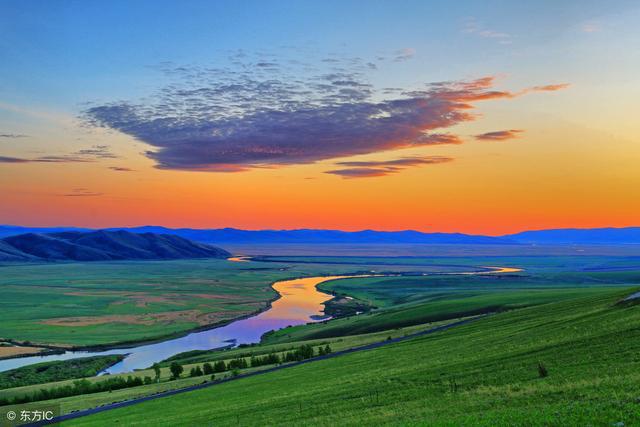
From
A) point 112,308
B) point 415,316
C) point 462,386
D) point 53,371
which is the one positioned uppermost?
point 462,386

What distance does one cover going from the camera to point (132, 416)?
37.8 m

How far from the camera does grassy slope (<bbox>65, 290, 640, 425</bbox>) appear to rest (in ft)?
65.8

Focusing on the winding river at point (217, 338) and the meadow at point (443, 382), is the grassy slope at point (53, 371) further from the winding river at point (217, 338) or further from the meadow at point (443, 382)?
the meadow at point (443, 382)

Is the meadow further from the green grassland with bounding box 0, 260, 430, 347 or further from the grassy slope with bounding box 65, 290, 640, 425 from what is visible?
the green grassland with bounding box 0, 260, 430, 347

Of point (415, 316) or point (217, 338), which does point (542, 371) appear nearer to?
point (415, 316)

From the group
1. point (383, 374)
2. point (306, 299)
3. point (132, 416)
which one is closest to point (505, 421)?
point (383, 374)

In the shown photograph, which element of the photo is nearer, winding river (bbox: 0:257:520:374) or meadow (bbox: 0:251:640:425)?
meadow (bbox: 0:251:640:425)

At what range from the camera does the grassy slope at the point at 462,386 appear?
20.1 metres

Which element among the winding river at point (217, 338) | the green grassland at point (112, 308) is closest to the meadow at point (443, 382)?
the winding river at point (217, 338)

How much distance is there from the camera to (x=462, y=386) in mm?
26906

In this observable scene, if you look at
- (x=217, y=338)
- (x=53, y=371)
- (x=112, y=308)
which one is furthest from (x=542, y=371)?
(x=112, y=308)

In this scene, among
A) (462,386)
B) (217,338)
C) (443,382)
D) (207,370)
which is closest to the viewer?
(462,386)

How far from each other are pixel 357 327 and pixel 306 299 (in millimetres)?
75885

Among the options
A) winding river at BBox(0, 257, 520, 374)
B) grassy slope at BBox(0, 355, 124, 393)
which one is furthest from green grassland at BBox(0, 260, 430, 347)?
grassy slope at BBox(0, 355, 124, 393)
